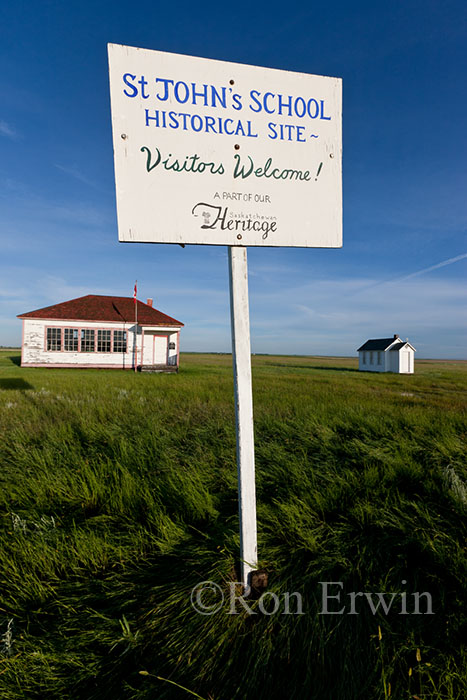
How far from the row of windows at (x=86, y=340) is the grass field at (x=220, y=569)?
20963mm

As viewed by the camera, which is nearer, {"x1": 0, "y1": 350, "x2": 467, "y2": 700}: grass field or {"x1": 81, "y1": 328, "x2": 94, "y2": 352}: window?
{"x1": 0, "y1": 350, "x2": 467, "y2": 700}: grass field

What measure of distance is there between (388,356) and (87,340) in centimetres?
2692

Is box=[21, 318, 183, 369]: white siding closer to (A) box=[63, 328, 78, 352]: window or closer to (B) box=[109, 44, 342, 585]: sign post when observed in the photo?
(A) box=[63, 328, 78, 352]: window

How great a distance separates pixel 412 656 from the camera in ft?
5.35

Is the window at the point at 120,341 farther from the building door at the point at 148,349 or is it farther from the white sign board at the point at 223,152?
the white sign board at the point at 223,152

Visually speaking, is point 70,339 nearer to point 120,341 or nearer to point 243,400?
point 120,341

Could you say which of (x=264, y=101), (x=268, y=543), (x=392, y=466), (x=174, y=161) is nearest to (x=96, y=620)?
(x=268, y=543)

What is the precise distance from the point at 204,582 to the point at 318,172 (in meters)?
2.93

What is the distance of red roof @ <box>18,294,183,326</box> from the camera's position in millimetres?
23719

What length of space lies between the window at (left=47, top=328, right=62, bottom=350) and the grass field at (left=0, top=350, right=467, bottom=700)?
2181 cm

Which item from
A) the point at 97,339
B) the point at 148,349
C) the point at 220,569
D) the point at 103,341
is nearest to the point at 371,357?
the point at 148,349

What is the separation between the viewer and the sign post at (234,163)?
2.16m

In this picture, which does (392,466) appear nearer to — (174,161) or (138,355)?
(174,161)

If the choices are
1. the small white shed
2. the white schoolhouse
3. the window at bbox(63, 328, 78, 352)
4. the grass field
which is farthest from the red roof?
the grass field
